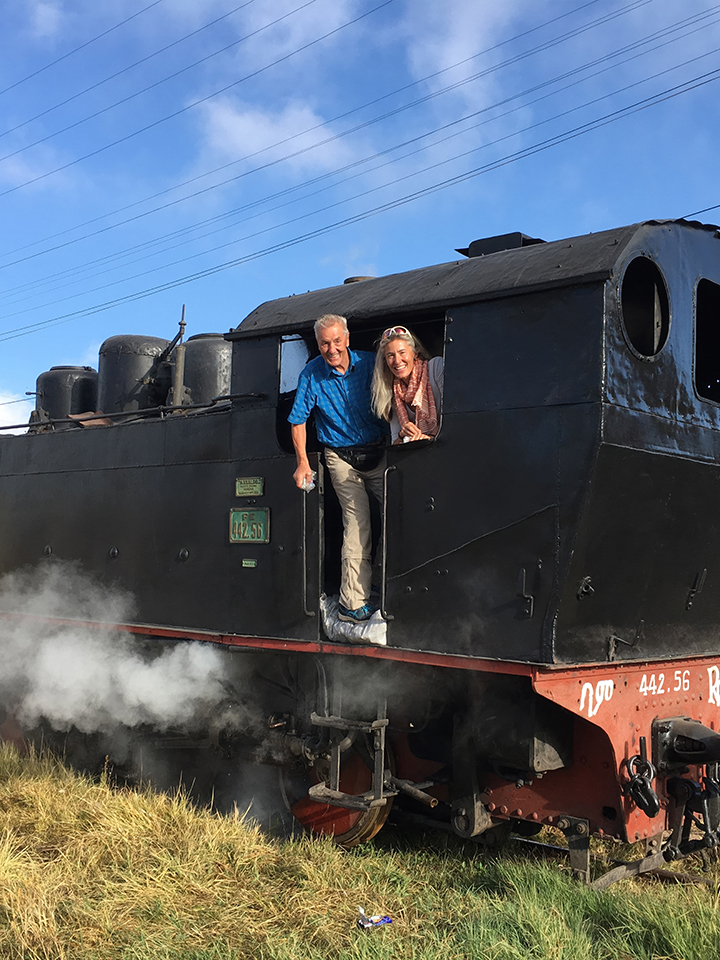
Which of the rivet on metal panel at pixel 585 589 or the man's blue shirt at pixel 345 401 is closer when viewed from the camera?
the rivet on metal panel at pixel 585 589

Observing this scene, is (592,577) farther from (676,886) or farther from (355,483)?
(676,886)

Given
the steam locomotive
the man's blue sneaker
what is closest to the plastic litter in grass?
the steam locomotive

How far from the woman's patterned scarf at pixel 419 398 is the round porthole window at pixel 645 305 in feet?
3.24

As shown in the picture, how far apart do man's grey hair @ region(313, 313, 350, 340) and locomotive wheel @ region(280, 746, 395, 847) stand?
2.29m

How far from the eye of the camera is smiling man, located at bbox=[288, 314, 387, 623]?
471 cm

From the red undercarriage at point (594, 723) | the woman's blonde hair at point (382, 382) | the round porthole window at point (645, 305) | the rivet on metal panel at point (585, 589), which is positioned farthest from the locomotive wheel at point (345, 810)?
the round porthole window at point (645, 305)

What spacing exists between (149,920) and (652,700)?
262cm

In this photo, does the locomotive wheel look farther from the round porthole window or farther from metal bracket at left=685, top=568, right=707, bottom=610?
the round porthole window

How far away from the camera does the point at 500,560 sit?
4.12 m

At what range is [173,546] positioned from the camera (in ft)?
18.8

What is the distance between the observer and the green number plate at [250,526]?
5.09 meters

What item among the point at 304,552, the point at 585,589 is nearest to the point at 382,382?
the point at 304,552

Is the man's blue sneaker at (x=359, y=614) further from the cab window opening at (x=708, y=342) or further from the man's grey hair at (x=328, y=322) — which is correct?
the cab window opening at (x=708, y=342)

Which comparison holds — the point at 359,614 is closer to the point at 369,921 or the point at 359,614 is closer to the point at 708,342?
the point at 369,921
